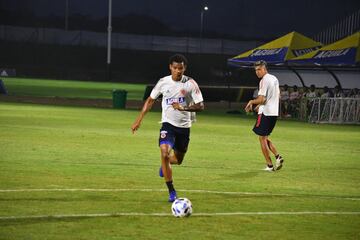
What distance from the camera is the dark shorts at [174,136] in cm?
1146

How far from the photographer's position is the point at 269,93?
623 inches

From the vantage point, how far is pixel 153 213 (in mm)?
10289

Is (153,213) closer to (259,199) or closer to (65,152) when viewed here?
(259,199)

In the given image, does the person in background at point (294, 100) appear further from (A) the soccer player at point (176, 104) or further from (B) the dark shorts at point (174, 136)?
(A) the soccer player at point (176, 104)

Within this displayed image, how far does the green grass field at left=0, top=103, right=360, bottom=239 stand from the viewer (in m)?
9.34

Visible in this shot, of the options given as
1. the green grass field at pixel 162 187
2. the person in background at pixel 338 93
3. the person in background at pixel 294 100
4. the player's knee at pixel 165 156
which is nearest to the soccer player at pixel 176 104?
the player's knee at pixel 165 156

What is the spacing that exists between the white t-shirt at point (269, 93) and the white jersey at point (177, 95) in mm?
4250

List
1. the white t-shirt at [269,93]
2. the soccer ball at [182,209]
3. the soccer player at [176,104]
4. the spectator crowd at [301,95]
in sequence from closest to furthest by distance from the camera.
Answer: the soccer ball at [182,209] → the soccer player at [176,104] → the white t-shirt at [269,93] → the spectator crowd at [301,95]

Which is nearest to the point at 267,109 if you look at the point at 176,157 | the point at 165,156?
the point at 176,157

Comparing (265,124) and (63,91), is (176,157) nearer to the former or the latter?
(265,124)

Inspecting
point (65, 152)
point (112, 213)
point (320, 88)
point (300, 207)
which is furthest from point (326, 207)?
point (320, 88)

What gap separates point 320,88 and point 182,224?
3086cm

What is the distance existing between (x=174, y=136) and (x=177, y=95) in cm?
61

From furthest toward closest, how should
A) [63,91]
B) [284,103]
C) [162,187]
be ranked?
[63,91] < [284,103] < [162,187]
